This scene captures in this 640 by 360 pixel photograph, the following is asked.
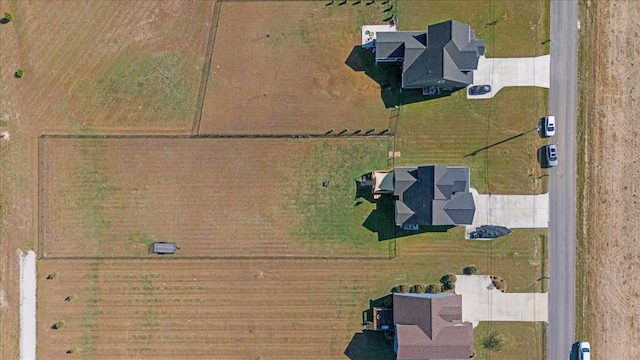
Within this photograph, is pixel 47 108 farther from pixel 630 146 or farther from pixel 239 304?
pixel 630 146

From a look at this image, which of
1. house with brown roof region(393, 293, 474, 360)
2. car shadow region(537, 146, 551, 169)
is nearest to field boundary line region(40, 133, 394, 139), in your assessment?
car shadow region(537, 146, 551, 169)

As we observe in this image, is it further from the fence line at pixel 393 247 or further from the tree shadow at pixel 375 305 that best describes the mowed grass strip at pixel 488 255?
the tree shadow at pixel 375 305

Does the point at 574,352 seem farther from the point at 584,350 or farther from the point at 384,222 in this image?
the point at 384,222

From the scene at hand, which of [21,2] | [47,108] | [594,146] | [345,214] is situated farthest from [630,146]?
[21,2]

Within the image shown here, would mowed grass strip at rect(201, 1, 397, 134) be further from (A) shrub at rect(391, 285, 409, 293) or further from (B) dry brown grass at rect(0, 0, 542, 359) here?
(A) shrub at rect(391, 285, 409, 293)

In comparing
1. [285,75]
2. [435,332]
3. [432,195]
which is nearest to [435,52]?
[432,195]

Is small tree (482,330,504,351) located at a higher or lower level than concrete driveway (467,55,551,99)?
lower
